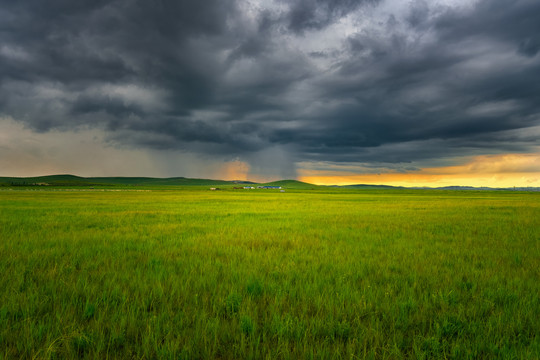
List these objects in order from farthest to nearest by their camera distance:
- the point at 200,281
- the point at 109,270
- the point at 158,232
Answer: the point at 158,232, the point at 109,270, the point at 200,281

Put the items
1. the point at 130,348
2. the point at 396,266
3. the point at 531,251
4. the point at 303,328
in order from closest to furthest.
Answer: the point at 130,348
the point at 303,328
the point at 396,266
the point at 531,251

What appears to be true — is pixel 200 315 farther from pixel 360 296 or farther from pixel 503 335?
pixel 503 335

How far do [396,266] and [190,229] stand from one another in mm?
10971

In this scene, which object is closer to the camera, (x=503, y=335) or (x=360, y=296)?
(x=503, y=335)

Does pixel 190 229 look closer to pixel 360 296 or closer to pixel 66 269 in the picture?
pixel 66 269

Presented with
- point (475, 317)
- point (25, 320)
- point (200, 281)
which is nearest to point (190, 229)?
point (200, 281)

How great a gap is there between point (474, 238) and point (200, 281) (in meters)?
13.1

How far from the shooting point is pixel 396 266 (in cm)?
741

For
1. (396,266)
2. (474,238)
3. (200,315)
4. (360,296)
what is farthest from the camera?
(474,238)

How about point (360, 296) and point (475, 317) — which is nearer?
point (475, 317)

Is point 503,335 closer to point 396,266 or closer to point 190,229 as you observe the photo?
point 396,266

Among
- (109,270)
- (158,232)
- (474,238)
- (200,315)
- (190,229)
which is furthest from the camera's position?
(190,229)

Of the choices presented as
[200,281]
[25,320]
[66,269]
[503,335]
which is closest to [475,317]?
[503,335]

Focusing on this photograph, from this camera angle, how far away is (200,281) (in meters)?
6.00
